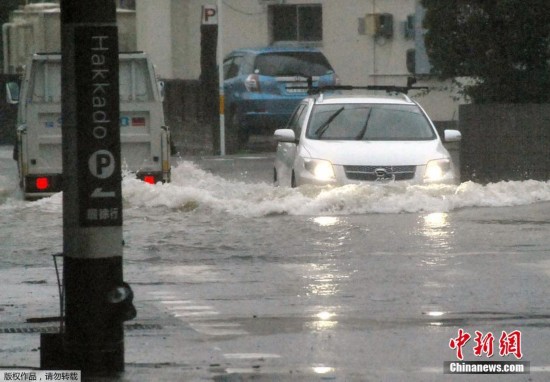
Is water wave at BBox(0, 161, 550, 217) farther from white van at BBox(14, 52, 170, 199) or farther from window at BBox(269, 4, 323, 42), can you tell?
window at BBox(269, 4, 323, 42)

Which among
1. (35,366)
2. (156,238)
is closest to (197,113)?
(156,238)

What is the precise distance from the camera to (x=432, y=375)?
323 inches

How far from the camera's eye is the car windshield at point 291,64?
92.4 ft

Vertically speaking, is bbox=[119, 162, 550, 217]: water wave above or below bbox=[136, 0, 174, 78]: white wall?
below

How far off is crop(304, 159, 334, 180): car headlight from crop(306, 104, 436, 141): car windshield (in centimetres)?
66

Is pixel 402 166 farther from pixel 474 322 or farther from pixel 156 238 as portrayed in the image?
pixel 474 322

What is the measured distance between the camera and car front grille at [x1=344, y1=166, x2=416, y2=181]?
17.2m

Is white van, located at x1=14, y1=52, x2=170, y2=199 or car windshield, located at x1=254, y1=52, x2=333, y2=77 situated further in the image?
car windshield, located at x1=254, y1=52, x2=333, y2=77

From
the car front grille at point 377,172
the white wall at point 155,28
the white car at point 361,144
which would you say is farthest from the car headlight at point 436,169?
the white wall at point 155,28

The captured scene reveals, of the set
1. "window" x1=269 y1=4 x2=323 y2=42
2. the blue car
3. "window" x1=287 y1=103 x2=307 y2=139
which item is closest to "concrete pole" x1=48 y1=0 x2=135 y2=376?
"window" x1=287 y1=103 x2=307 y2=139

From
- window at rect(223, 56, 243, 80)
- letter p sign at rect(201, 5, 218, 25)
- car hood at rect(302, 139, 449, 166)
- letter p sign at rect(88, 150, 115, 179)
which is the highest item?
letter p sign at rect(201, 5, 218, 25)
